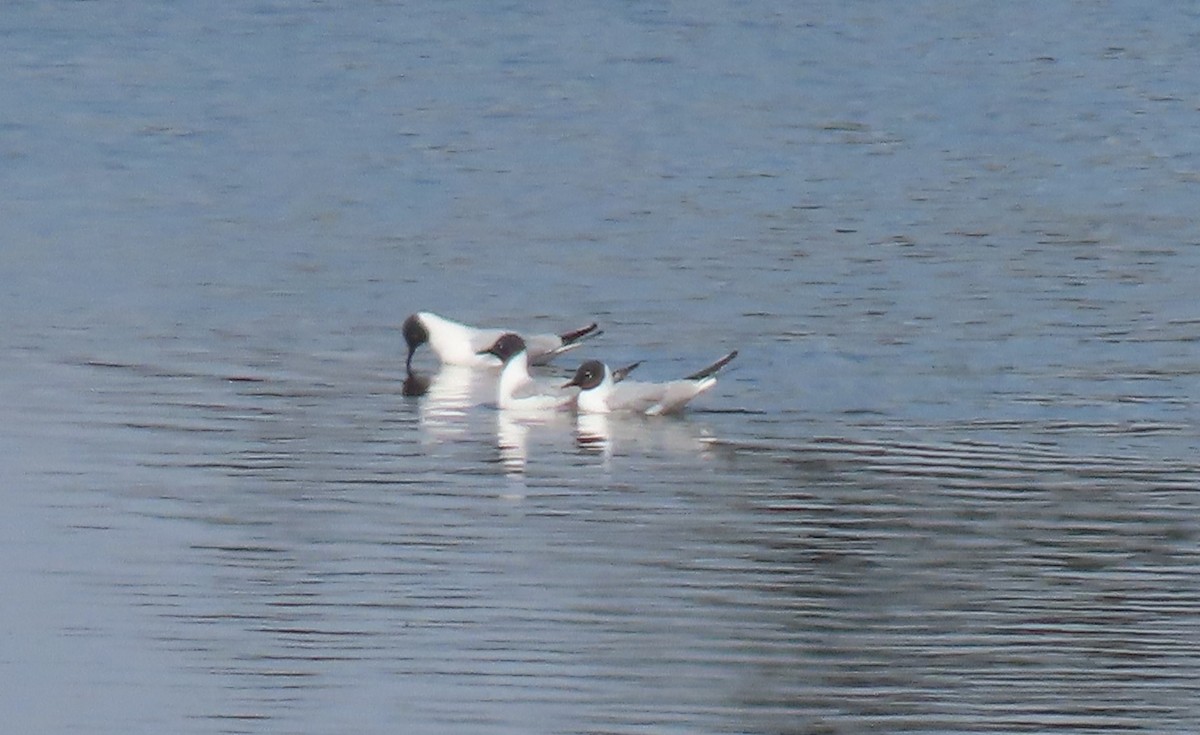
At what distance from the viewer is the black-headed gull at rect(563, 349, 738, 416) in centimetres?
1438

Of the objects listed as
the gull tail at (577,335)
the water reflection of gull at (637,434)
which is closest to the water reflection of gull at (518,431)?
the water reflection of gull at (637,434)

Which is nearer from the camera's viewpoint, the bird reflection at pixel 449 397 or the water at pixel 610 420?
the water at pixel 610 420

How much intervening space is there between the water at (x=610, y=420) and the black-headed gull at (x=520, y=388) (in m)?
0.33

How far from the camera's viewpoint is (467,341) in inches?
648

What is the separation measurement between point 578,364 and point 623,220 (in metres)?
5.13

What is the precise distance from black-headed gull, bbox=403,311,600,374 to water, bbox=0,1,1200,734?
0.88 ft

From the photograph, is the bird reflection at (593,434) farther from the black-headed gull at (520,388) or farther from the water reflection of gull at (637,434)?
the black-headed gull at (520,388)

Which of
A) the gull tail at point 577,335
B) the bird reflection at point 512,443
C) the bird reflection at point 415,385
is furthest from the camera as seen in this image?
the gull tail at point 577,335

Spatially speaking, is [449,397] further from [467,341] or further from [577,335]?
[577,335]

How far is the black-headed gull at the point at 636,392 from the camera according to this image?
47.2 feet

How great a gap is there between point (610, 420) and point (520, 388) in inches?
30.7

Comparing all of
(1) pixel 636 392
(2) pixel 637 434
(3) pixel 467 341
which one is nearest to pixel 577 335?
(3) pixel 467 341

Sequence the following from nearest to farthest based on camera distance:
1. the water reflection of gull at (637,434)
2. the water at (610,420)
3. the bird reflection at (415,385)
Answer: the water at (610,420)
the water reflection of gull at (637,434)
the bird reflection at (415,385)

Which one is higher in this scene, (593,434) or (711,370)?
(711,370)
